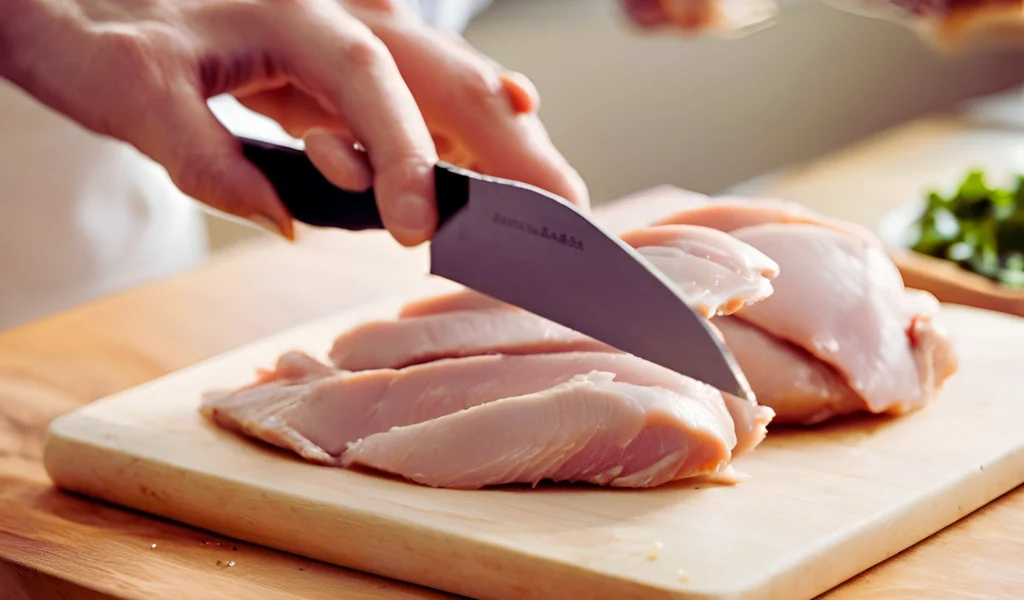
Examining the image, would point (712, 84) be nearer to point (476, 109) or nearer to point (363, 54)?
point (476, 109)

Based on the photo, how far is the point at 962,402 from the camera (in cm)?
196

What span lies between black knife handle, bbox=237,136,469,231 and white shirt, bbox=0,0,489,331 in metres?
1.21

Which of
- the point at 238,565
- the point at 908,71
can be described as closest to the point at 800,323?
the point at 238,565

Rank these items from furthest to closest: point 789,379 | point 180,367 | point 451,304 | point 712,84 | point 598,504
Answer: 1. point 712,84
2. point 180,367
3. point 451,304
4. point 789,379
5. point 598,504

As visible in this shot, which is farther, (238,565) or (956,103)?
(956,103)

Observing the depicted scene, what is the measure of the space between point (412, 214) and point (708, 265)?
1.41 feet

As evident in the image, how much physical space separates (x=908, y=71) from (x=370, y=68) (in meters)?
5.53

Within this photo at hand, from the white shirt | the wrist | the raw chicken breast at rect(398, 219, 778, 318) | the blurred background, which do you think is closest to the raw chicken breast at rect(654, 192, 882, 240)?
the raw chicken breast at rect(398, 219, 778, 318)

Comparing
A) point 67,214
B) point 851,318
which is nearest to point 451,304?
point 851,318

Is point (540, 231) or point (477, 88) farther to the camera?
point (477, 88)

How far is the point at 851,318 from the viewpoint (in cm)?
190

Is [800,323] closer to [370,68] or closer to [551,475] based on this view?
[551,475]

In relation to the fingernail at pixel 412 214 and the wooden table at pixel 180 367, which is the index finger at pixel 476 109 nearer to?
the fingernail at pixel 412 214

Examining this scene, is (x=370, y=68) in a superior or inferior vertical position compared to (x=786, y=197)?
superior
